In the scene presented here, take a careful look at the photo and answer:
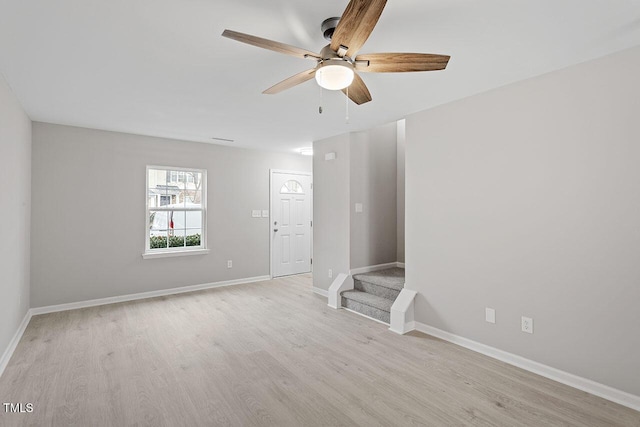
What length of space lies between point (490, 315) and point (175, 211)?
15.3ft

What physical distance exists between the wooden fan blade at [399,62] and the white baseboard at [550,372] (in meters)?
2.52

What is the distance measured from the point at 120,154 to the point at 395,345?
179 inches

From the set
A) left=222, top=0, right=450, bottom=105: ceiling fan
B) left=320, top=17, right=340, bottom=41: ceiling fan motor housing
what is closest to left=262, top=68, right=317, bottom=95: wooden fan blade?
left=222, top=0, right=450, bottom=105: ceiling fan

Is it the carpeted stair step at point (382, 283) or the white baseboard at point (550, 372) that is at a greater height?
the carpeted stair step at point (382, 283)

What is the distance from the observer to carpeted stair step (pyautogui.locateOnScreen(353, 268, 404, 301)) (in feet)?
13.5

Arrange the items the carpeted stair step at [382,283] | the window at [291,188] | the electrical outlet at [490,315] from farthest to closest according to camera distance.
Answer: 1. the window at [291,188]
2. the carpeted stair step at [382,283]
3. the electrical outlet at [490,315]

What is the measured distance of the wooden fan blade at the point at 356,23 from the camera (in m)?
1.42

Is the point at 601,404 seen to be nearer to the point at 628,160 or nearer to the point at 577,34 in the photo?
the point at 628,160

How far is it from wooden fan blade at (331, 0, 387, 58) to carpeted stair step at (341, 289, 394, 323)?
299cm

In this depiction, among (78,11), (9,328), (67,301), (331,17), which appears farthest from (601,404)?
(67,301)

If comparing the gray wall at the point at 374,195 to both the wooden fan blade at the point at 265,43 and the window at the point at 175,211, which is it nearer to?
the window at the point at 175,211

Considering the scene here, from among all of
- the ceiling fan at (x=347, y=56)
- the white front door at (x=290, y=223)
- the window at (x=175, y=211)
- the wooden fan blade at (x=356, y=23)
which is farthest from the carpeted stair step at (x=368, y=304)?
the wooden fan blade at (x=356, y=23)

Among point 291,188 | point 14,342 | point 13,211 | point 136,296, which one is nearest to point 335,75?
point 13,211

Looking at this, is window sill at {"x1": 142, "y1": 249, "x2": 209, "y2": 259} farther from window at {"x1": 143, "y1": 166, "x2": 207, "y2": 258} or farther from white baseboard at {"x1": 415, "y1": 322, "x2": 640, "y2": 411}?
white baseboard at {"x1": 415, "y1": 322, "x2": 640, "y2": 411}
